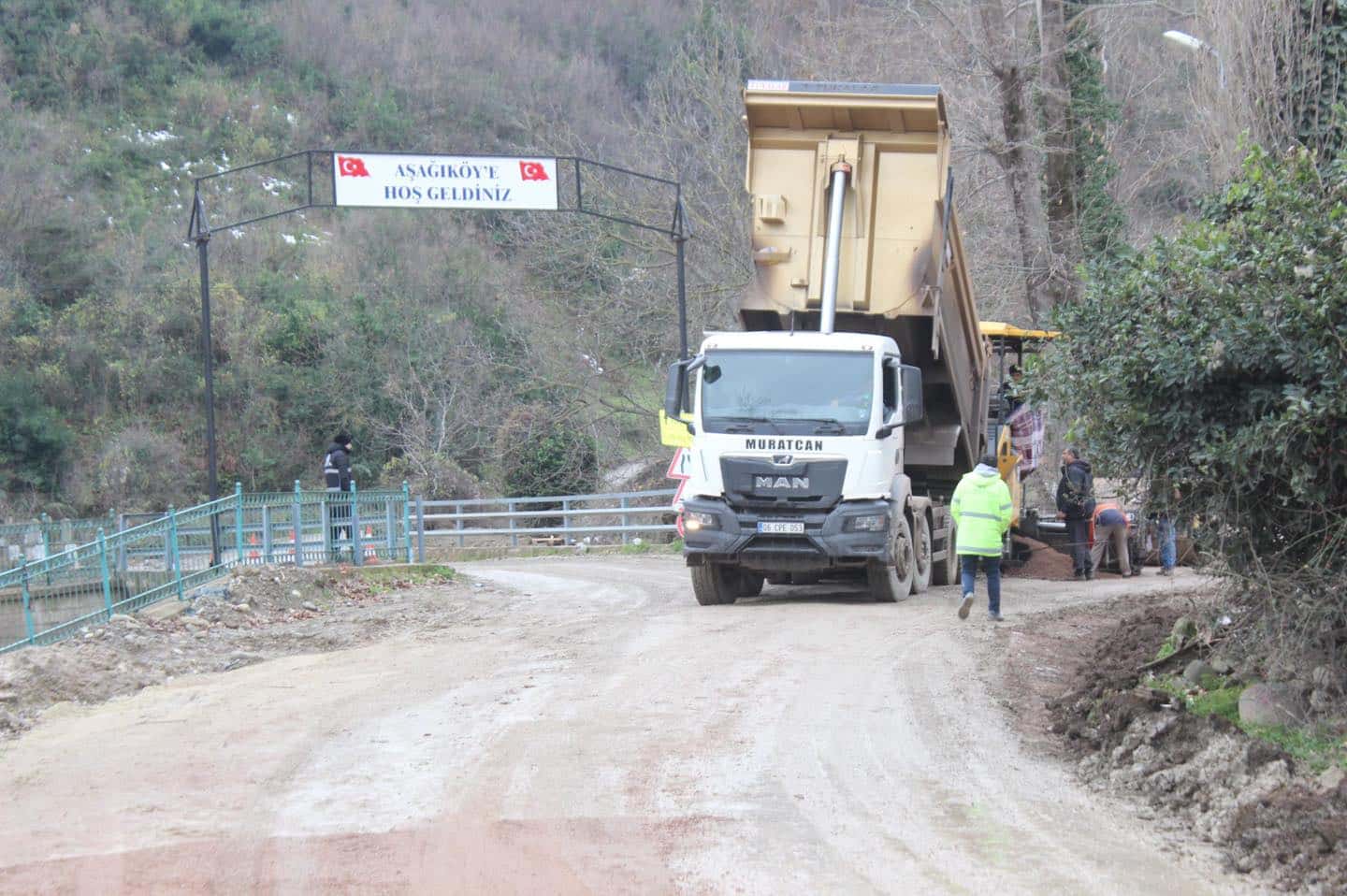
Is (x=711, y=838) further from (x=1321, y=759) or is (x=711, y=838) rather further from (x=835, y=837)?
(x=1321, y=759)

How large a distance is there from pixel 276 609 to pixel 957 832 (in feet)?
35.3

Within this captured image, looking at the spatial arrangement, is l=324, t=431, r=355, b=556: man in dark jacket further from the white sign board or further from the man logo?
the man logo

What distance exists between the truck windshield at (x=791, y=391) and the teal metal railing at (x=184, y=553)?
234 inches

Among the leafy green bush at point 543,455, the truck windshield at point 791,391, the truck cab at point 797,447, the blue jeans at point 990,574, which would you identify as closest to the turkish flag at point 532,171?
the truck cab at point 797,447

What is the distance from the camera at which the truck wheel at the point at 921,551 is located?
51.5 feet

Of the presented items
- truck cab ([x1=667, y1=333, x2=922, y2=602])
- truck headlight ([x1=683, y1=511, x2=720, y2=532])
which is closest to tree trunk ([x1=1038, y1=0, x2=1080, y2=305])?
truck cab ([x1=667, y1=333, x2=922, y2=602])

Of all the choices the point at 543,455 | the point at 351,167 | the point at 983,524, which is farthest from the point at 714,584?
the point at 543,455

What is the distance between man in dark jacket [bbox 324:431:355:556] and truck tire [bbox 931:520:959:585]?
311 inches

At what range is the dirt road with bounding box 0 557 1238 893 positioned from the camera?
5.98 meters

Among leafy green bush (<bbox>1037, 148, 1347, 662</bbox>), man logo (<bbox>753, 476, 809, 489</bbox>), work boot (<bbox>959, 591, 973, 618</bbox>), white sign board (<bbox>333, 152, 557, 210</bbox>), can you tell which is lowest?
work boot (<bbox>959, 591, 973, 618</bbox>)

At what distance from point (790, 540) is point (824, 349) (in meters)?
1.97

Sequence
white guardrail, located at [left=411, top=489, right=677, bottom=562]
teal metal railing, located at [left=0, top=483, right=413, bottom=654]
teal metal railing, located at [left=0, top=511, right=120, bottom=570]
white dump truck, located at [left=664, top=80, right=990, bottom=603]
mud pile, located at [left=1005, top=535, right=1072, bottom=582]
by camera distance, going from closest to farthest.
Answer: teal metal railing, located at [left=0, top=483, right=413, bottom=654], white dump truck, located at [left=664, top=80, right=990, bottom=603], teal metal railing, located at [left=0, top=511, right=120, bottom=570], mud pile, located at [left=1005, top=535, right=1072, bottom=582], white guardrail, located at [left=411, top=489, right=677, bottom=562]

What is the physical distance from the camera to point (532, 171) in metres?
20.2

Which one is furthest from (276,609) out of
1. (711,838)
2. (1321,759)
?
(1321,759)
